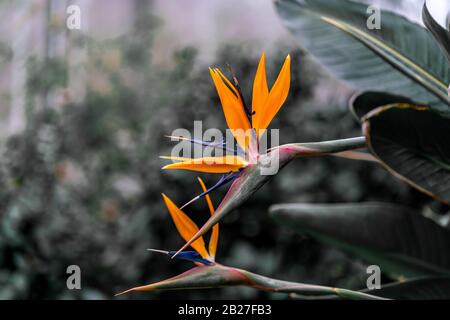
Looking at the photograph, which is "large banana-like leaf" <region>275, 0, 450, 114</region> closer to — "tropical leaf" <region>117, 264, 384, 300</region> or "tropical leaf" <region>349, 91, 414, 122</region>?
"tropical leaf" <region>349, 91, 414, 122</region>

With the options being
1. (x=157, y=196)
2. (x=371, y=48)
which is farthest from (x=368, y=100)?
(x=157, y=196)

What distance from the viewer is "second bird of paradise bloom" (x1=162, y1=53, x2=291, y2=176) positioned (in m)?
0.37

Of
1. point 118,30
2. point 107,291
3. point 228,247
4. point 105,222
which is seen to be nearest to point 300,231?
point 228,247

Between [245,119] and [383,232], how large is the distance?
278 millimetres

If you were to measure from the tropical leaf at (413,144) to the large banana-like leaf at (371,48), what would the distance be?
92mm

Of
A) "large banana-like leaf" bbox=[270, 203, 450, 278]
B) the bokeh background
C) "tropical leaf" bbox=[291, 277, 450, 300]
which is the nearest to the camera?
"tropical leaf" bbox=[291, 277, 450, 300]

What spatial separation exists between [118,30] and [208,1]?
53cm

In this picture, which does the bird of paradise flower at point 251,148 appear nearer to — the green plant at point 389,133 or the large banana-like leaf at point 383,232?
the green plant at point 389,133

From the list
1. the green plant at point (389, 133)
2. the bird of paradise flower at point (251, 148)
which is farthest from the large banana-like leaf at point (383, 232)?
the bird of paradise flower at point (251, 148)

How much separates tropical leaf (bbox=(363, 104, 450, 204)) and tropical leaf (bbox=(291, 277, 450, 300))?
95mm

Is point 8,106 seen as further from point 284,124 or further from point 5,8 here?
point 284,124

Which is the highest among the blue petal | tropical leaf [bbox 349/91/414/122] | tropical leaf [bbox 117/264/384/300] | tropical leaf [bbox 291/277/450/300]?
tropical leaf [bbox 349/91/414/122]

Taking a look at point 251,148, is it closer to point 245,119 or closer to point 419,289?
point 245,119

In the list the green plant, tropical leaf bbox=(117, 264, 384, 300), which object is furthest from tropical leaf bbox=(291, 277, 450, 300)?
tropical leaf bbox=(117, 264, 384, 300)
